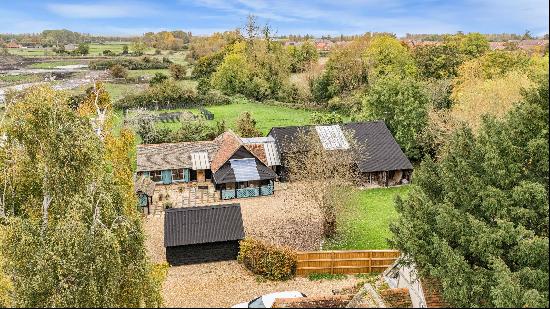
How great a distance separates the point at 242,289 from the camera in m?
20.8

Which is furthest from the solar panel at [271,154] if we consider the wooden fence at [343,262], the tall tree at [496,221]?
the tall tree at [496,221]

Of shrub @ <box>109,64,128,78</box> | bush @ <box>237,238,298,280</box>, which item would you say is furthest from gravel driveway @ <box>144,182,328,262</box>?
shrub @ <box>109,64,128,78</box>

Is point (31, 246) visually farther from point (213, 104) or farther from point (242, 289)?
point (213, 104)

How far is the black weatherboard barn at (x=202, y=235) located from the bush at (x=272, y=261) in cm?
151

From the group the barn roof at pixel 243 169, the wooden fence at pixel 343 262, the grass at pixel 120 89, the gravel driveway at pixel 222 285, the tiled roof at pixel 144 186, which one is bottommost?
the gravel driveway at pixel 222 285

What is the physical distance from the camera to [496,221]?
13.7 m

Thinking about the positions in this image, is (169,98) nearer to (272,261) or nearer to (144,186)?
(144,186)

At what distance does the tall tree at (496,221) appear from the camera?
40.8 ft

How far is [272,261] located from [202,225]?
4.24 m

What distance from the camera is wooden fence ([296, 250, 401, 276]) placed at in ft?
71.4

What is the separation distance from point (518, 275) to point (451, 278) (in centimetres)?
175

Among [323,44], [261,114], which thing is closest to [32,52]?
[261,114]

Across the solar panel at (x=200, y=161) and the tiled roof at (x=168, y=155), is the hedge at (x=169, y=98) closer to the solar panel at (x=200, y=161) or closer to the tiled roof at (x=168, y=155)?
the tiled roof at (x=168, y=155)

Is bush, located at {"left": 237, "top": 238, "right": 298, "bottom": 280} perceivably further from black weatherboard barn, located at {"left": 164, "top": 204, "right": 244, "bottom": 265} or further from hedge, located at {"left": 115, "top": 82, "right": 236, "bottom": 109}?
hedge, located at {"left": 115, "top": 82, "right": 236, "bottom": 109}
